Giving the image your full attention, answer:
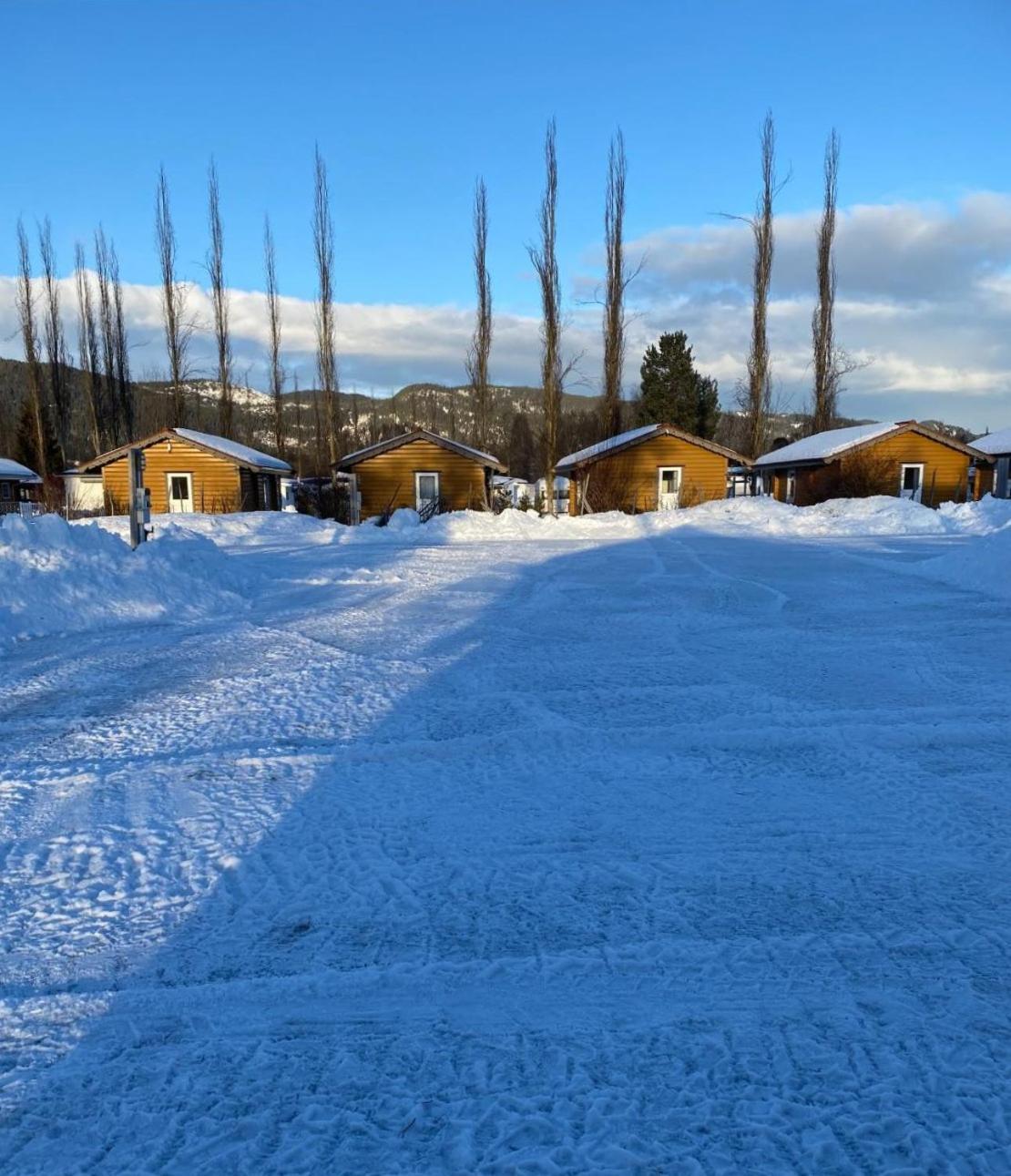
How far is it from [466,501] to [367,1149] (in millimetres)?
31381

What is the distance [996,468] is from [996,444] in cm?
124

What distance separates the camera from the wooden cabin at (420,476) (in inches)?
1268

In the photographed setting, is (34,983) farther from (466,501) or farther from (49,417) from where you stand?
(49,417)

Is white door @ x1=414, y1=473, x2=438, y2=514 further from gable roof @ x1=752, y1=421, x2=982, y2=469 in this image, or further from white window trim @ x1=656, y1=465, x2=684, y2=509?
gable roof @ x1=752, y1=421, x2=982, y2=469

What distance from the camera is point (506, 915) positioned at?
284 cm

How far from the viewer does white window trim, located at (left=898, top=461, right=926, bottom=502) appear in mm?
32281

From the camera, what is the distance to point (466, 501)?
32.8 meters

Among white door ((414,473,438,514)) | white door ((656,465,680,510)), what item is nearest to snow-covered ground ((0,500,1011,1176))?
white door ((414,473,438,514))

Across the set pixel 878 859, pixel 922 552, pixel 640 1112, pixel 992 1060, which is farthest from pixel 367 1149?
pixel 922 552

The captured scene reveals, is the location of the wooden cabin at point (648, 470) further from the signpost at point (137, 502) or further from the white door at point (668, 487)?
the signpost at point (137, 502)

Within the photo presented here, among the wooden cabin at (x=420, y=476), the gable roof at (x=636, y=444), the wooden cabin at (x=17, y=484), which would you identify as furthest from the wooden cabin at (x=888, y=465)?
the wooden cabin at (x=17, y=484)

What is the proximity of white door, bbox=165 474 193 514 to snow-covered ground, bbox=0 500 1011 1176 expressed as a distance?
27596 mm

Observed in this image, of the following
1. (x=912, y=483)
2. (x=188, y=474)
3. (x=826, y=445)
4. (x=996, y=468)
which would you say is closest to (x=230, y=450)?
(x=188, y=474)

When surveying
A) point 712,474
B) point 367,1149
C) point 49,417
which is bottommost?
point 367,1149
